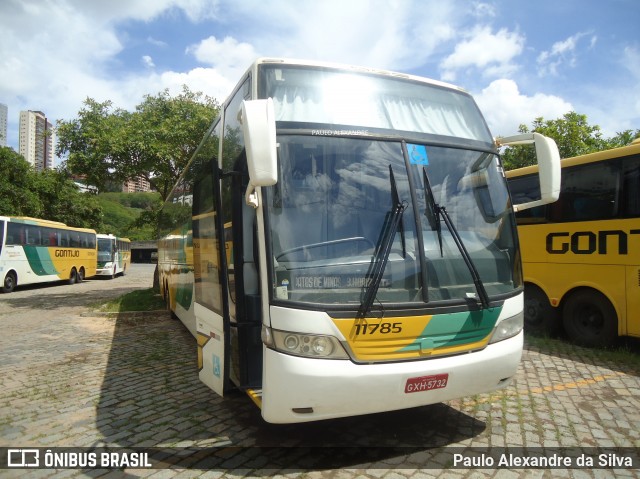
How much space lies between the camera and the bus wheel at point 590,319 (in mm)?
7152

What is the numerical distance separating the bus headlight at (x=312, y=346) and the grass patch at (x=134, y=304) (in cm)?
1025

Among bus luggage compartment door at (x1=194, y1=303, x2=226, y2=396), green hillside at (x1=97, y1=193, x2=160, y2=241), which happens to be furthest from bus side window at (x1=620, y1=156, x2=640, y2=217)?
green hillside at (x1=97, y1=193, x2=160, y2=241)

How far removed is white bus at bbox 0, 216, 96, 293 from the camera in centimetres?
1919

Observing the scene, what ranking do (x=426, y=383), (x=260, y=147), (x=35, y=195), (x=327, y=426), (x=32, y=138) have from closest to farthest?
(x=260, y=147) < (x=426, y=383) < (x=327, y=426) < (x=35, y=195) < (x=32, y=138)

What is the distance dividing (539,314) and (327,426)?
228 inches

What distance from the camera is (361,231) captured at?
3.61 metres

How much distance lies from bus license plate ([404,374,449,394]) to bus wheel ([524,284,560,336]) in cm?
565

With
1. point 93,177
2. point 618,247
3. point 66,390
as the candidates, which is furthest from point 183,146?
point 618,247

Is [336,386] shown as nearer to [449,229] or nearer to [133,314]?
[449,229]

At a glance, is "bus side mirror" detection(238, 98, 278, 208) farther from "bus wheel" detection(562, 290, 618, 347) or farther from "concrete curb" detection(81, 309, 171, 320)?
"concrete curb" detection(81, 309, 171, 320)

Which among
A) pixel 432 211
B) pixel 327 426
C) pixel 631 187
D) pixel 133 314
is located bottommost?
pixel 327 426

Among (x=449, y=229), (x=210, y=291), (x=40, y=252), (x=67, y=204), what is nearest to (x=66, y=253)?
(x=40, y=252)

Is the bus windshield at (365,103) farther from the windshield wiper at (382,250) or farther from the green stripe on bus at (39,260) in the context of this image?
the green stripe on bus at (39,260)

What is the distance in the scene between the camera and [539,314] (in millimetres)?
8539
